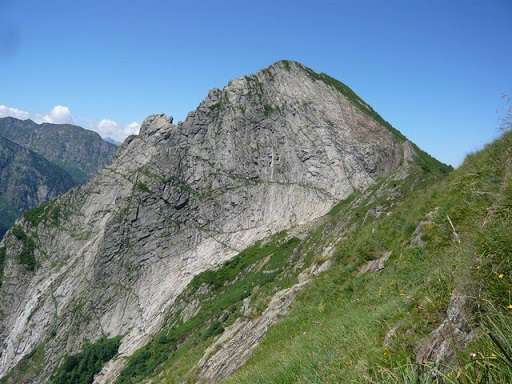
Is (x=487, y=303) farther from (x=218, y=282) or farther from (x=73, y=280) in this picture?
(x=73, y=280)

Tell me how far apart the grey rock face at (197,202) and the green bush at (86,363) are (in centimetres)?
292

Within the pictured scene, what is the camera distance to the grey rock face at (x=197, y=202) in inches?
3435

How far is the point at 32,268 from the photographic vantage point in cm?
10700

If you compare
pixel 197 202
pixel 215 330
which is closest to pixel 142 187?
pixel 197 202

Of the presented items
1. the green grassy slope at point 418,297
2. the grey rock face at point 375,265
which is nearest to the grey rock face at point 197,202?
the grey rock face at point 375,265

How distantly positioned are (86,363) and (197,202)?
37.1 m

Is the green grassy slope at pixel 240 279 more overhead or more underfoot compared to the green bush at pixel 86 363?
more overhead

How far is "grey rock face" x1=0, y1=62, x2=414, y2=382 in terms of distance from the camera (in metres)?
87.2

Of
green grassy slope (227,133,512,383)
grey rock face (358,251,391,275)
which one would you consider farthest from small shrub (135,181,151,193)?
grey rock face (358,251,391,275)

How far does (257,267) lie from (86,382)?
116 ft

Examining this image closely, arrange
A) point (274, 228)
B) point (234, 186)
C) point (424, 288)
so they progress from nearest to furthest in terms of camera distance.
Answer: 1. point (424, 288)
2. point (274, 228)
3. point (234, 186)

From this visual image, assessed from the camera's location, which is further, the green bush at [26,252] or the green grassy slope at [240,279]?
the green bush at [26,252]

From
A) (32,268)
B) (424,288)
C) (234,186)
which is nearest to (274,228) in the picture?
(234,186)

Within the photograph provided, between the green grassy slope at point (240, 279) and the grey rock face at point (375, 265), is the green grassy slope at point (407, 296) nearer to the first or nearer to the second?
the grey rock face at point (375, 265)
